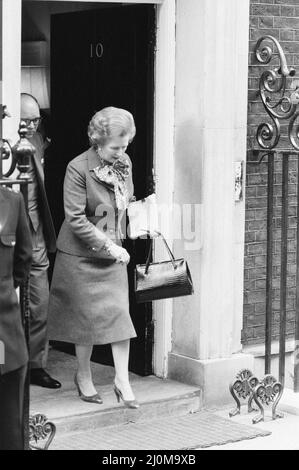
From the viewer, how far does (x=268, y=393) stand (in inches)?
308

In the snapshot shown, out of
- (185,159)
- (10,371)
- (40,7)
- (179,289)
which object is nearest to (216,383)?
(179,289)

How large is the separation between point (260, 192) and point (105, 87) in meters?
1.27

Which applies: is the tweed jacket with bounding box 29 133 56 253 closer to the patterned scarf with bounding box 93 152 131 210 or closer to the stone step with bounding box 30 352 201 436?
the patterned scarf with bounding box 93 152 131 210

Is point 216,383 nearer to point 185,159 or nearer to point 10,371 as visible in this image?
point 185,159

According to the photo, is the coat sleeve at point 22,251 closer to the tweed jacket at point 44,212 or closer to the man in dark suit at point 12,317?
the man in dark suit at point 12,317

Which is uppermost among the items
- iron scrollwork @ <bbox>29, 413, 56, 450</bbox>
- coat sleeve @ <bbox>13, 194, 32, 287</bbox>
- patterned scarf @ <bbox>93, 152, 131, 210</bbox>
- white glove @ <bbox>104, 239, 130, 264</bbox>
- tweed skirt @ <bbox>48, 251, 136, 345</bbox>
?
patterned scarf @ <bbox>93, 152, 131, 210</bbox>

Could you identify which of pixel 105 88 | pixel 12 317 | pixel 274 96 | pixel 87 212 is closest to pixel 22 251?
pixel 12 317

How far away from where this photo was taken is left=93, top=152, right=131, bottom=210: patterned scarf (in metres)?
7.29

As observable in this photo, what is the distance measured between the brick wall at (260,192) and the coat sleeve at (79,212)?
1415 mm

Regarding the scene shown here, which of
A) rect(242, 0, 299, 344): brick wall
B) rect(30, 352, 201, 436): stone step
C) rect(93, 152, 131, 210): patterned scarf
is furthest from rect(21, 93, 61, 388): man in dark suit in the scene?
rect(242, 0, 299, 344): brick wall

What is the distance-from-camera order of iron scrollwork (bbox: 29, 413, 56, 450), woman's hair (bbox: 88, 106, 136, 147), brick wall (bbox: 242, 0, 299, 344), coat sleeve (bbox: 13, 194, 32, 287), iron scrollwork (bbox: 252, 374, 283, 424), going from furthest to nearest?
brick wall (bbox: 242, 0, 299, 344) → iron scrollwork (bbox: 252, 374, 283, 424) → woman's hair (bbox: 88, 106, 136, 147) → iron scrollwork (bbox: 29, 413, 56, 450) → coat sleeve (bbox: 13, 194, 32, 287)

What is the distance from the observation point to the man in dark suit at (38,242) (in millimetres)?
7424

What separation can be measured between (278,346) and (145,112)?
192 centimetres

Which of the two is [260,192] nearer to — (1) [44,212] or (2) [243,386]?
(2) [243,386]
